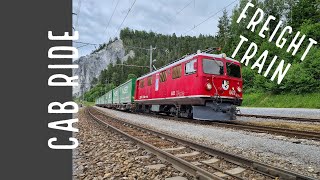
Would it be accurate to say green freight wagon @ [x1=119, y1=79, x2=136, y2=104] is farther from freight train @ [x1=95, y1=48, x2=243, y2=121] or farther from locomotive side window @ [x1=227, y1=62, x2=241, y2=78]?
locomotive side window @ [x1=227, y1=62, x2=241, y2=78]

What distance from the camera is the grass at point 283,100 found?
27688 millimetres

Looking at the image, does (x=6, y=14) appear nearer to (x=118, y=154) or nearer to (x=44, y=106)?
(x=44, y=106)

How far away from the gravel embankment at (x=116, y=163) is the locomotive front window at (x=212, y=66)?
641 centimetres

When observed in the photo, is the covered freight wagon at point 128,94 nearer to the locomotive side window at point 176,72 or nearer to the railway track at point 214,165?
the locomotive side window at point 176,72

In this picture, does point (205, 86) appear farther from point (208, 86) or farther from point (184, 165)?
point (184, 165)

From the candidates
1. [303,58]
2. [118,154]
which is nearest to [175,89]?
[118,154]

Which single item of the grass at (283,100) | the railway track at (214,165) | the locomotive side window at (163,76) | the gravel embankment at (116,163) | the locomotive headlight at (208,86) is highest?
the locomotive side window at (163,76)

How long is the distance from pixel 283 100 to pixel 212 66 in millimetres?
19208

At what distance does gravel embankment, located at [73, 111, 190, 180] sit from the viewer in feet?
17.1

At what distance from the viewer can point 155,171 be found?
540 centimetres

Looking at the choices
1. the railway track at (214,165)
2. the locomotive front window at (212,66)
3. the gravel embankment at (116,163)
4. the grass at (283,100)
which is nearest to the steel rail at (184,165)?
the railway track at (214,165)

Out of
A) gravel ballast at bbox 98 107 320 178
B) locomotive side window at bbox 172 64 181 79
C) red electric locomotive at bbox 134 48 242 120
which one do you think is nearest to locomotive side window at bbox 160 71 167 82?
red electric locomotive at bbox 134 48 242 120

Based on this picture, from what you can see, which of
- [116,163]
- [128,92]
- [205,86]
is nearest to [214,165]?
[116,163]

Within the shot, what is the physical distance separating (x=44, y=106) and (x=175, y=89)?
13.3 m
